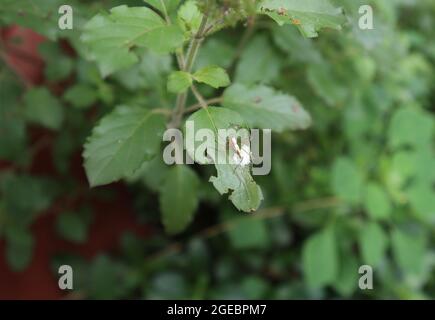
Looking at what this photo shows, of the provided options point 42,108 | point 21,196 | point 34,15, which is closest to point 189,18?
point 34,15

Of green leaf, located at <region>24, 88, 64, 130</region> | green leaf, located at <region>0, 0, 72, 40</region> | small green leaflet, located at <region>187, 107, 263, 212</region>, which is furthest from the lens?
green leaf, located at <region>24, 88, 64, 130</region>

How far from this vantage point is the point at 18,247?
1116mm

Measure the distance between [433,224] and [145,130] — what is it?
2.85 ft

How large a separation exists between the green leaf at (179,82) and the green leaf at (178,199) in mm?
253

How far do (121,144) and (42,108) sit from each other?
1.13 ft

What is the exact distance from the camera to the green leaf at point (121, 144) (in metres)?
0.68

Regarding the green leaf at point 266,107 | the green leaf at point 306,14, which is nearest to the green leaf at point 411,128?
the green leaf at point 266,107

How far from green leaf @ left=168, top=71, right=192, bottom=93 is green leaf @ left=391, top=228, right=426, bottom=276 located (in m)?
0.76

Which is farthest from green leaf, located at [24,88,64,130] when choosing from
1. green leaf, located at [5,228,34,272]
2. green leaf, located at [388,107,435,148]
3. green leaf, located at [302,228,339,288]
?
green leaf, located at [388,107,435,148]

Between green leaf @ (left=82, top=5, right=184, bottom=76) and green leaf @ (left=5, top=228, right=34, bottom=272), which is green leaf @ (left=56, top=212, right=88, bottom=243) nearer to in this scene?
green leaf @ (left=5, top=228, right=34, bottom=272)

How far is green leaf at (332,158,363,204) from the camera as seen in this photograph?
117 centimetres

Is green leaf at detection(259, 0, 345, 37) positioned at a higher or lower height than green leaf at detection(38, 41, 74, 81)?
lower

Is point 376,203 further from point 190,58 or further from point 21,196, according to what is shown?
point 21,196
